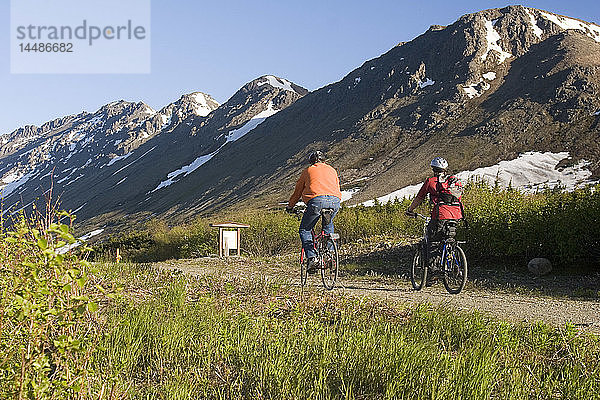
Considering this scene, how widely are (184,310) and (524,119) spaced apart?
82170 mm

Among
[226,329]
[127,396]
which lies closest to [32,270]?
[127,396]

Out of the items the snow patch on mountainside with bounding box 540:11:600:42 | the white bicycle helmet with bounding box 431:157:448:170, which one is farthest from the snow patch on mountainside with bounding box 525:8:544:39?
the white bicycle helmet with bounding box 431:157:448:170

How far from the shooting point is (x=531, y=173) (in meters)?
63.9

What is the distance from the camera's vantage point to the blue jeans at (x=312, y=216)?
830 centimetres

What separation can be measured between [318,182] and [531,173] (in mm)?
62461

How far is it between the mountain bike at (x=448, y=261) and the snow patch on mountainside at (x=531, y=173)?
49.3 metres

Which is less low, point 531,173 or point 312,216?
point 531,173

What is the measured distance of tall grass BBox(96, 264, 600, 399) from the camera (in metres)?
3.61

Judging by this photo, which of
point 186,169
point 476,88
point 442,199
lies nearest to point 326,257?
point 442,199

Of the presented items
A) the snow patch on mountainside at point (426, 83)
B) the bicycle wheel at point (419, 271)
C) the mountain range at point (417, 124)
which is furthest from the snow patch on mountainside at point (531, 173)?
the bicycle wheel at point (419, 271)

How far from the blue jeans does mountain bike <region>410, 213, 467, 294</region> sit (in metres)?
1.51

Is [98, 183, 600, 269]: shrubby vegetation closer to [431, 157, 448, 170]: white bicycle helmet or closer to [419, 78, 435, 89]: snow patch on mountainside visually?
[431, 157, 448, 170]: white bicycle helmet

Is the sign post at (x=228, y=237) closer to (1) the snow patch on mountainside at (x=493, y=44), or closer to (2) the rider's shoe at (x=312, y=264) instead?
(2) the rider's shoe at (x=312, y=264)

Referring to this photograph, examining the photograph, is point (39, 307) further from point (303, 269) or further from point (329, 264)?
point (303, 269)
